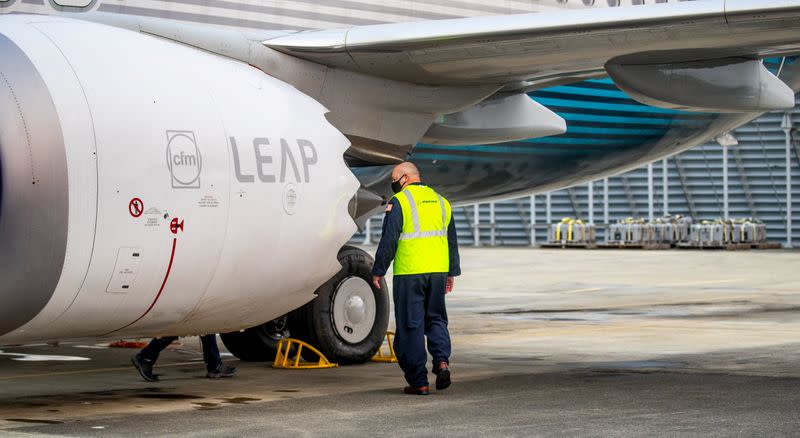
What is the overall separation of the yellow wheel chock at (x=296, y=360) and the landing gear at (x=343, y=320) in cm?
7

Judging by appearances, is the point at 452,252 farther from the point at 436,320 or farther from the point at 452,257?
the point at 436,320

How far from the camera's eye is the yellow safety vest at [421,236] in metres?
9.02

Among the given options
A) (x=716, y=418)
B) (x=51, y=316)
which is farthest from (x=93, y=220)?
(x=716, y=418)

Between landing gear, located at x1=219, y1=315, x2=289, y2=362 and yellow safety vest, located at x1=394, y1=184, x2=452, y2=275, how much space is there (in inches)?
99.3

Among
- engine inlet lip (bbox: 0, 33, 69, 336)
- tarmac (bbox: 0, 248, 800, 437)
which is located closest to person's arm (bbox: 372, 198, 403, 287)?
tarmac (bbox: 0, 248, 800, 437)

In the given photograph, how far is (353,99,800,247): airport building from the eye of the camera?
5006 centimetres

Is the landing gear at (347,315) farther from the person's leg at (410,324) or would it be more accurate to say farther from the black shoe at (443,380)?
the black shoe at (443,380)

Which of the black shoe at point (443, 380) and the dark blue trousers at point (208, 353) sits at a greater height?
the dark blue trousers at point (208, 353)

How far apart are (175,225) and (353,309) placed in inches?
136

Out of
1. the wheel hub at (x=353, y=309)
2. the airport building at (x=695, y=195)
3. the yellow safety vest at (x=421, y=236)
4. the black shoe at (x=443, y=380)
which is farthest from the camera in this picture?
the airport building at (x=695, y=195)

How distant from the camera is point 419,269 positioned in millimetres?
8992

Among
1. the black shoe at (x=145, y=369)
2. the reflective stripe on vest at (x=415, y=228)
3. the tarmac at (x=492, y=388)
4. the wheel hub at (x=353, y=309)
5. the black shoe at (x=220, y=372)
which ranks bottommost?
the tarmac at (x=492, y=388)

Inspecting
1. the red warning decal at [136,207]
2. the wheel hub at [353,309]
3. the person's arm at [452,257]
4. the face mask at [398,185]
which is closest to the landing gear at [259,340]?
the wheel hub at [353,309]

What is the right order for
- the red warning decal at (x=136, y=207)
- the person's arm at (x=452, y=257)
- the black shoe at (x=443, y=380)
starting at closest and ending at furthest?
1. the red warning decal at (x=136, y=207)
2. the black shoe at (x=443, y=380)
3. the person's arm at (x=452, y=257)
